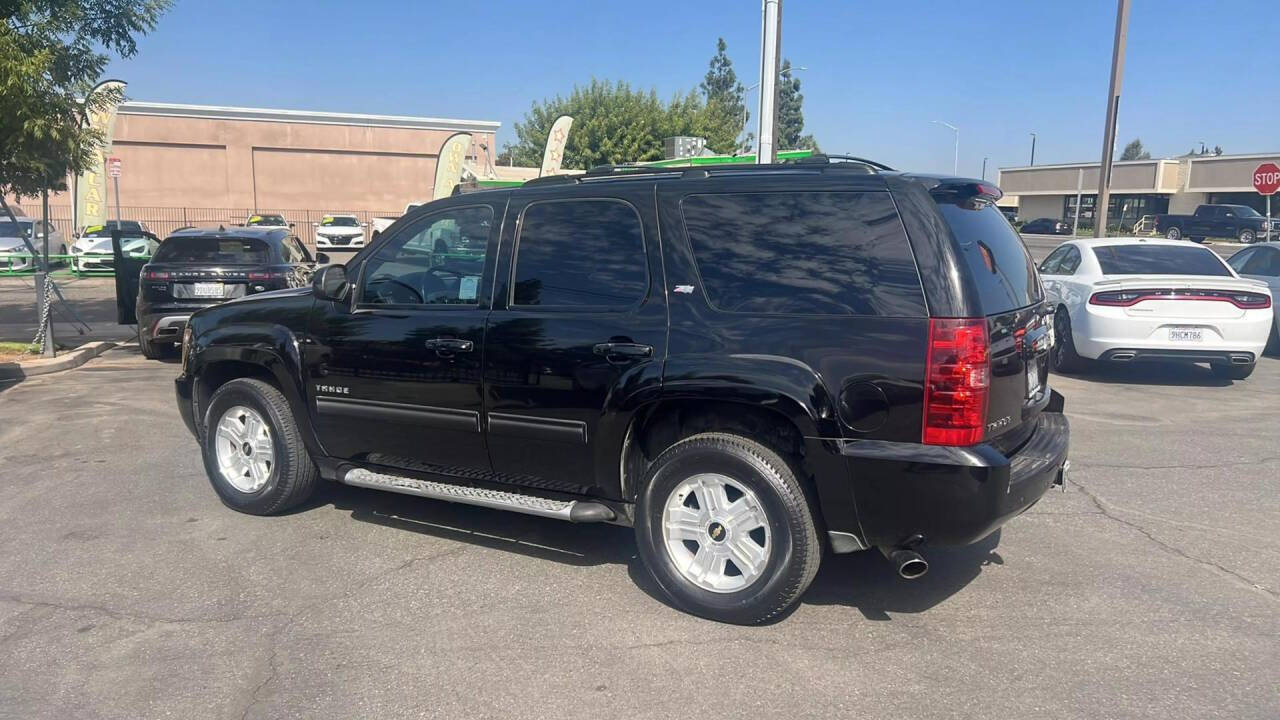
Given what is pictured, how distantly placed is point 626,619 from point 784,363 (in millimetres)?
1356

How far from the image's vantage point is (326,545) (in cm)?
533

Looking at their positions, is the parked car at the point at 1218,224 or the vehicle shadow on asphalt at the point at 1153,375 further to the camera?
the parked car at the point at 1218,224

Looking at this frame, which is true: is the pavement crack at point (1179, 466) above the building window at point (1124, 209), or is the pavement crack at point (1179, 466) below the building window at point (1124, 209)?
below

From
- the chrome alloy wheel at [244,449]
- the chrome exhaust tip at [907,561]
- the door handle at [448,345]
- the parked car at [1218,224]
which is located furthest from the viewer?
the parked car at [1218,224]

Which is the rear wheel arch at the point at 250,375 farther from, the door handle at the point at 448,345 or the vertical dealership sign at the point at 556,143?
the vertical dealership sign at the point at 556,143

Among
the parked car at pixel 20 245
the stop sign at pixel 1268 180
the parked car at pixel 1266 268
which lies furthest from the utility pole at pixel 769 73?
the parked car at pixel 20 245

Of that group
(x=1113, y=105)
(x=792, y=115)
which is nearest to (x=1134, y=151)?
(x=792, y=115)

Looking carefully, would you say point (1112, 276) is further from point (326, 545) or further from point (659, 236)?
point (326, 545)

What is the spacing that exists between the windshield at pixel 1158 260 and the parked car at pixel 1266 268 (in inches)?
74.4

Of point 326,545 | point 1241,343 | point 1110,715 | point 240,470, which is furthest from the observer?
point 1241,343

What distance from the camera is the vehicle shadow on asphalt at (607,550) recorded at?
15.0 feet

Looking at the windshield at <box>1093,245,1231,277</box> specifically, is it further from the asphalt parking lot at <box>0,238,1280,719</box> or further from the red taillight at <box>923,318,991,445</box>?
the red taillight at <box>923,318,991,445</box>

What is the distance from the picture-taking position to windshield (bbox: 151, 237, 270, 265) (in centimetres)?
1145

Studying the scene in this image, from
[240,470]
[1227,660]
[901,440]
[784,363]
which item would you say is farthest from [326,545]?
[1227,660]
